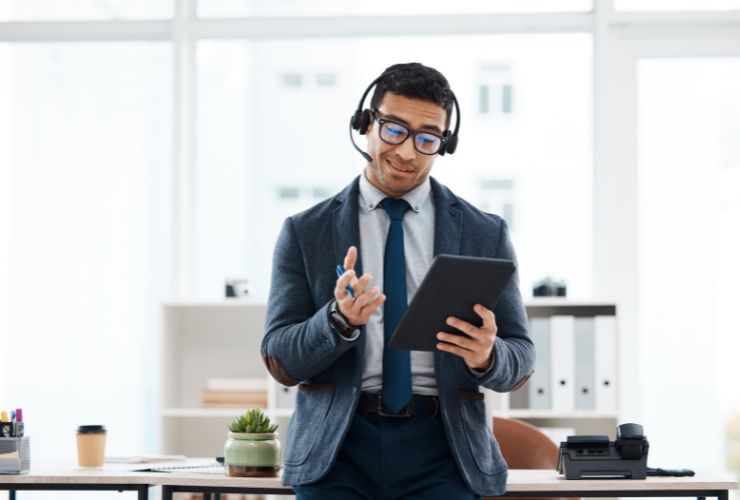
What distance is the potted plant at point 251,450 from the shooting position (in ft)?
8.75

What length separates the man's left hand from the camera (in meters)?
2.05

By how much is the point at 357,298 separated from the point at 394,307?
0.78 ft

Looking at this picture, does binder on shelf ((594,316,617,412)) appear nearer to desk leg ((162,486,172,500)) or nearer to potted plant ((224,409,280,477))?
potted plant ((224,409,280,477))

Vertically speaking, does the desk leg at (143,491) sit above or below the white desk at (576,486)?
below

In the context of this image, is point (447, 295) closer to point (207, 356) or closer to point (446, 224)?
point (446, 224)

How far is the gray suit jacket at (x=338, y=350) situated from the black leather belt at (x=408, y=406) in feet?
0.11

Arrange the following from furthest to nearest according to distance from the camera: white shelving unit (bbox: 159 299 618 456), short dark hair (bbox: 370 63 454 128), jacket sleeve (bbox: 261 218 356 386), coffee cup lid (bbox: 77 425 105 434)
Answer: white shelving unit (bbox: 159 299 618 456) → coffee cup lid (bbox: 77 425 105 434) → short dark hair (bbox: 370 63 454 128) → jacket sleeve (bbox: 261 218 356 386)

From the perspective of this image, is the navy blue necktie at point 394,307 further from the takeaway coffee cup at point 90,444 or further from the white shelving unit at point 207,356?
the white shelving unit at point 207,356

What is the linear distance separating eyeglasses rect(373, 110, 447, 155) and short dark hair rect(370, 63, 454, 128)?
71 millimetres

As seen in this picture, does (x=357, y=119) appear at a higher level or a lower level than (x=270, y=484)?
higher

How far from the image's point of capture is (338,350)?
2102 mm

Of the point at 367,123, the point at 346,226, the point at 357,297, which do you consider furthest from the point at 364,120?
the point at 357,297

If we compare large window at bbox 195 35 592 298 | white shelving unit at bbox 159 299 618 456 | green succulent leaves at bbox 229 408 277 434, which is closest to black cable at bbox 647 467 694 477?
green succulent leaves at bbox 229 408 277 434

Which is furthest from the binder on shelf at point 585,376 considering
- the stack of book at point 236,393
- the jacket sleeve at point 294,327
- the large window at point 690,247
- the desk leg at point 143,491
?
the jacket sleeve at point 294,327
